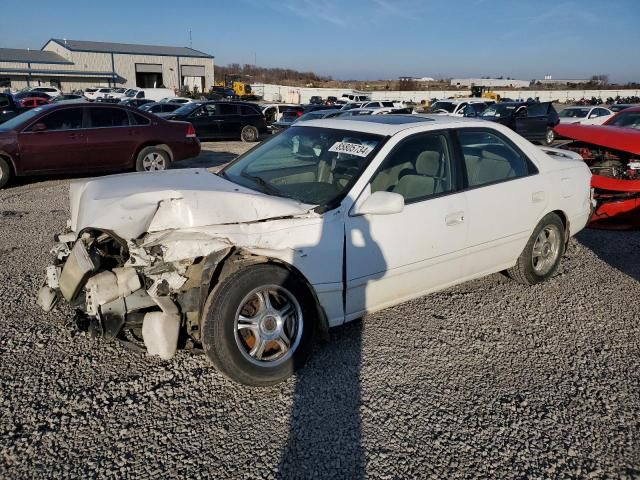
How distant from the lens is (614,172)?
22.7 ft

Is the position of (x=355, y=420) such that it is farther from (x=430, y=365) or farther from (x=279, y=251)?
(x=279, y=251)

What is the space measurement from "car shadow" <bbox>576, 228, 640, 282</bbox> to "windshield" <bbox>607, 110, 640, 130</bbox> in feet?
11.0

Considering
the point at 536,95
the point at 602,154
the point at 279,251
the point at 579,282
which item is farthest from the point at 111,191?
the point at 536,95

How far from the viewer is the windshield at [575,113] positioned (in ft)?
67.8

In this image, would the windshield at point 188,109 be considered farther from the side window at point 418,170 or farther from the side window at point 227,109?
the side window at point 418,170

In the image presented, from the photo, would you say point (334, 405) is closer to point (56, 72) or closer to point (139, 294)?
point (139, 294)

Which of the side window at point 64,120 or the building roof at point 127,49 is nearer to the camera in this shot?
the side window at point 64,120

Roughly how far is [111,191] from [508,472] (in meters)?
2.84

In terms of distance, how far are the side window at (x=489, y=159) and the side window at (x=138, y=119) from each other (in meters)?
7.88

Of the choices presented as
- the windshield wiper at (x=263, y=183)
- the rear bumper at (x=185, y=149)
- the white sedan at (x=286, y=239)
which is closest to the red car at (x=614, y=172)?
the white sedan at (x=286, y=239)

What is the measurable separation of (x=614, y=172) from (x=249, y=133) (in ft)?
46.5

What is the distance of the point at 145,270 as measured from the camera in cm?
306

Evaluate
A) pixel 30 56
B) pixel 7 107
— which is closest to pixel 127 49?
pixel 30 56

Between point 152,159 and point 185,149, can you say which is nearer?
point 152,159
